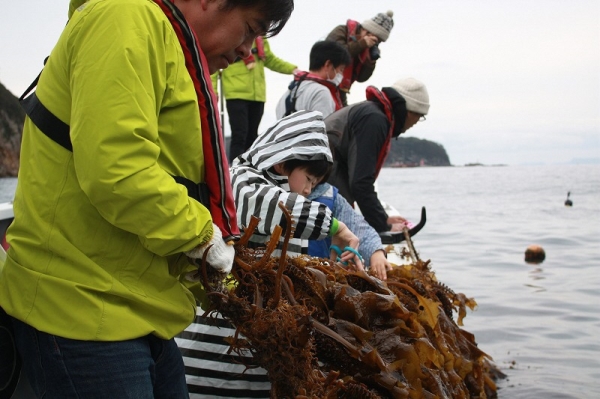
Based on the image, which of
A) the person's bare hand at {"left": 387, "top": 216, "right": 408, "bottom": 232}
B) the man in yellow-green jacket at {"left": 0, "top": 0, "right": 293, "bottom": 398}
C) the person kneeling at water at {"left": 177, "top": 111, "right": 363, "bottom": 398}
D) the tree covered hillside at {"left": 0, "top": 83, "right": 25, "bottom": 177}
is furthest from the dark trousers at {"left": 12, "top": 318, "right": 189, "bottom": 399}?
the person's bare hand at {"left": 387, "top": 216, "right": 408, "bottom": 232}

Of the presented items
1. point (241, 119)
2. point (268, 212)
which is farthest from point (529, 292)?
point (268, 212)

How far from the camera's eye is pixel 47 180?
1854 mm

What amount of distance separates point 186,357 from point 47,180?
128 cm

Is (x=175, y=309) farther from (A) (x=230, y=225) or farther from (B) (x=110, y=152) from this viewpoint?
(B) (x=110, y=152)

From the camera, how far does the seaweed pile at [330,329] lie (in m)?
2.21

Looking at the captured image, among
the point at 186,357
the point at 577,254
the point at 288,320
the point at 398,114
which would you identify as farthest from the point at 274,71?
the point at 577,254

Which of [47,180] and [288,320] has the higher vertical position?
[47,180]

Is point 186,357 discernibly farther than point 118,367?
Yes

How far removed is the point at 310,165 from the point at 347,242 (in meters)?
0.44

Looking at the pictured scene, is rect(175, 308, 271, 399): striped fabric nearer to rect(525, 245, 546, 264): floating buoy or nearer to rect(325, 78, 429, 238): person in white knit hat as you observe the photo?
rect(325, 78, 429, 238): person in white knit hat

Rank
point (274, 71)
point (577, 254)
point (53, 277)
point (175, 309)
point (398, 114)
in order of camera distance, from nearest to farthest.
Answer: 1. point (53, 277)
2. point (175, 309)
3. point (398, 114)
4. point (274, 71)
5. point (577, 254)

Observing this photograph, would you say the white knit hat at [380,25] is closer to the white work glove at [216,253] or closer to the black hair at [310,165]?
the black hair at [310,165]

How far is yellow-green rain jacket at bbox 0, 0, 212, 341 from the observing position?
67.4 inches

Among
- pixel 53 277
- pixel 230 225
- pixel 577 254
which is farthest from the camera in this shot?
pixel 577 254
